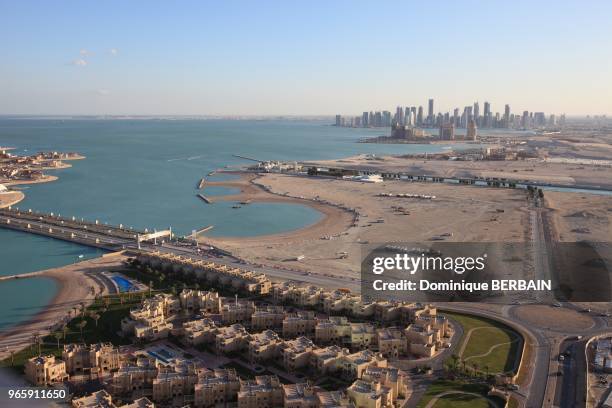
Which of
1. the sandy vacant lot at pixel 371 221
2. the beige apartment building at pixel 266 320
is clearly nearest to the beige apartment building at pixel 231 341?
the beige apartment building at pixel 266 320

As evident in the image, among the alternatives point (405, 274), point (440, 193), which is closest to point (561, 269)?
point (405, 274)

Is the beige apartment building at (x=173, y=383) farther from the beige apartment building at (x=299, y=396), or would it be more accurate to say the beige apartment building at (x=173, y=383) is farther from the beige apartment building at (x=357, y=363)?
the beige apartment building at (x=357, y=363)

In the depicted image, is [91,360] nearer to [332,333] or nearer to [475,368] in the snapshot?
[332,333]

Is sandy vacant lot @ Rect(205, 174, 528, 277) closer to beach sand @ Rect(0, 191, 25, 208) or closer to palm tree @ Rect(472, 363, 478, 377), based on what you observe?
palm tree @ Rect(472, 363, 478, 377)

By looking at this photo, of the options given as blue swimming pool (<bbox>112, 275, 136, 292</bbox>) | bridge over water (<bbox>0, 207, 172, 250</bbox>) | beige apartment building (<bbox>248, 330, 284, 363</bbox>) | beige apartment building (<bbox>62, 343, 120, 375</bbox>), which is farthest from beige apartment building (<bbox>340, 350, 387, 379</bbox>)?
bridge over water (<bbox>0, 207, 172, 250</bbox>)

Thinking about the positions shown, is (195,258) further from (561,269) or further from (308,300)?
(561,269)

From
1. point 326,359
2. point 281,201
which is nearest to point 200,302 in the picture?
point 326,359
